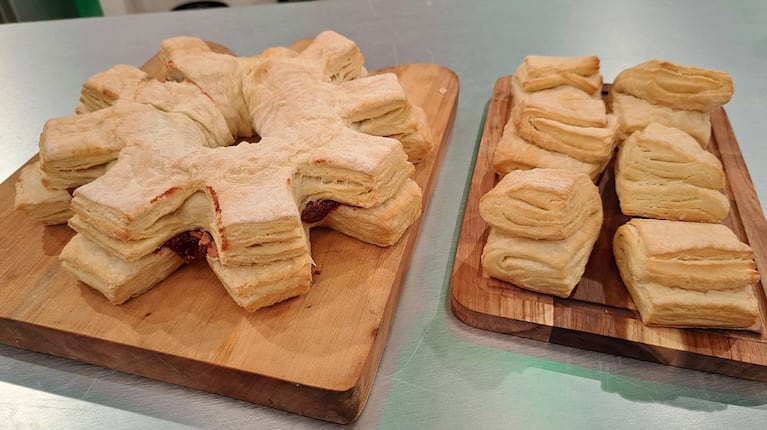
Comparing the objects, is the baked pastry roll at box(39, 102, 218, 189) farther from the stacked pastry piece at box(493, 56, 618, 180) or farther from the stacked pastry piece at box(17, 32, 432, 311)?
the stacked pastry piece at box(493, 56, 618, 180)

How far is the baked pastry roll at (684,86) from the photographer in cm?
214

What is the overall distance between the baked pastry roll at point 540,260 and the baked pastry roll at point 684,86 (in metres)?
0.78

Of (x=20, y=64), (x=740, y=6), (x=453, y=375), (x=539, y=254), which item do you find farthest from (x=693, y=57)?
(x=20, y=64)

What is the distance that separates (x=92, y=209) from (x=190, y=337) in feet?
1.59

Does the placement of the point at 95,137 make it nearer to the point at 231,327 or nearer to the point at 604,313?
the point at 231,327

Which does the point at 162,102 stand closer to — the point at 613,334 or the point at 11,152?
the point at 11,152

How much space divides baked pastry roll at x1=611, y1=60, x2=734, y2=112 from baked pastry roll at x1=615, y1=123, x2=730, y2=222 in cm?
28

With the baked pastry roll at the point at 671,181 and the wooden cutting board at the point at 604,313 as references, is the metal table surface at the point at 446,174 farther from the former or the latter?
the baked pastry roll at the point at 671,181

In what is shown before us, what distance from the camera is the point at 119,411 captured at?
158 cm

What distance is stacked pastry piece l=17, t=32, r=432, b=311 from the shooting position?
164 cm

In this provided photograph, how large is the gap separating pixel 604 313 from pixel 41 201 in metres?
1.88

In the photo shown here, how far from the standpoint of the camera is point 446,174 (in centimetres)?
237

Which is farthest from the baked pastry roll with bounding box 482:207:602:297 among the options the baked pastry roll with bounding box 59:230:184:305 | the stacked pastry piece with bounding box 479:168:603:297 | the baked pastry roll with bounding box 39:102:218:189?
the baked pastry roll with bounding box 39:102:218:189

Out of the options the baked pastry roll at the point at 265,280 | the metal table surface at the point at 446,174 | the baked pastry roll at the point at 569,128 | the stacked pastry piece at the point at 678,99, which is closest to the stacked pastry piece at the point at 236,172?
the baked pastry roll at the point at 265,280
